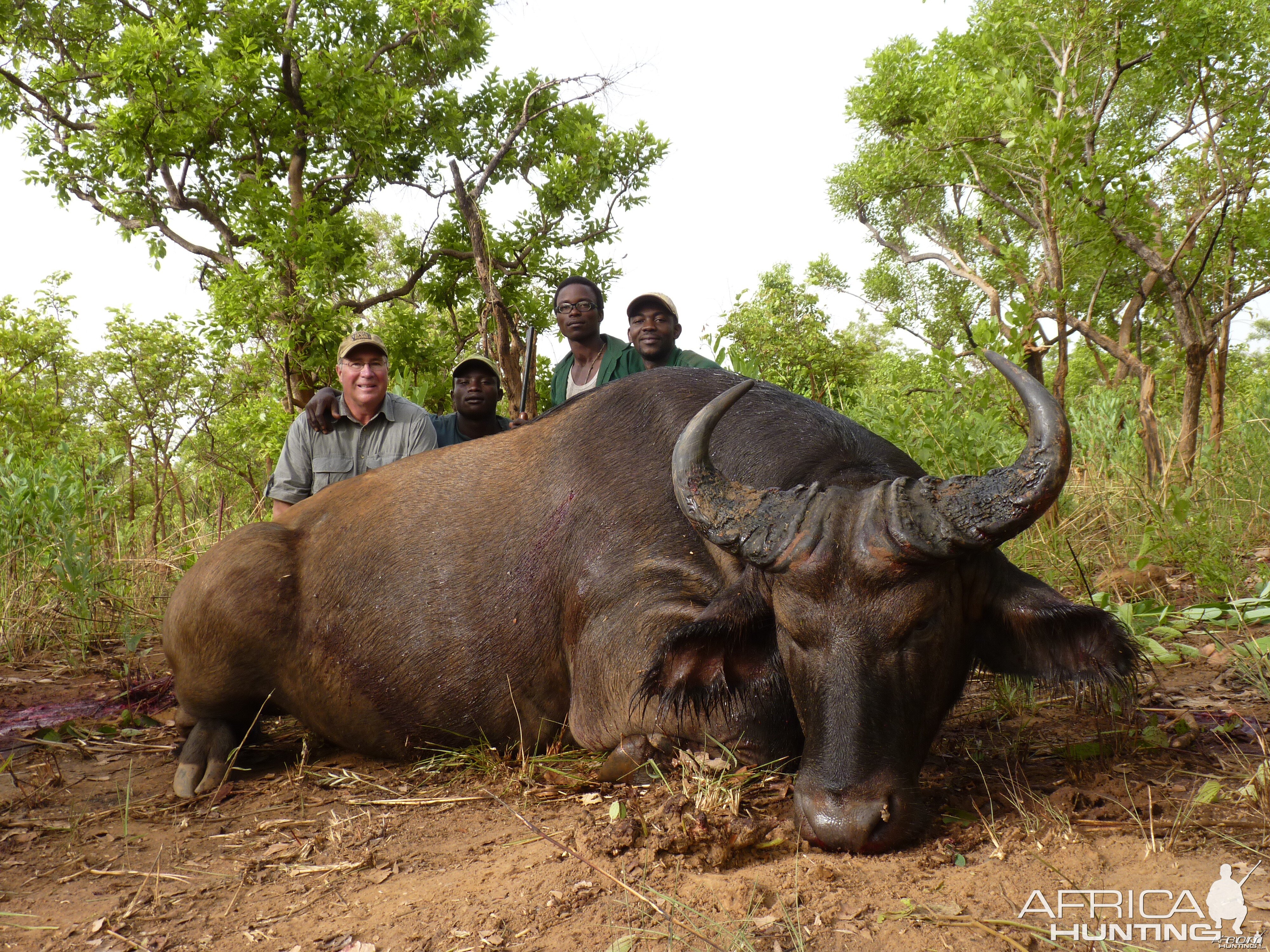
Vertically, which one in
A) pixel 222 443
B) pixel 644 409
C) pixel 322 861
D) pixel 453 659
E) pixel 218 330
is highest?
pixel 218 330

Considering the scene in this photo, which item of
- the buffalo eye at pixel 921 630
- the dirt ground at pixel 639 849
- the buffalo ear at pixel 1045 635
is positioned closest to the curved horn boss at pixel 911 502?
the buffalo eye at pixel 921 630

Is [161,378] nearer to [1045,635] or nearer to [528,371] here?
[528,371]

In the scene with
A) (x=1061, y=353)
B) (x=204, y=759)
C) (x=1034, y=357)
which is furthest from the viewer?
(x=1034, y=357)

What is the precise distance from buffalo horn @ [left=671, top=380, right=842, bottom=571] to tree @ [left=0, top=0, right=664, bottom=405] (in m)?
10.2

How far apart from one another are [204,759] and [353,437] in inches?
114

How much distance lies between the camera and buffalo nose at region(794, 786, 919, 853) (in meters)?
2.56

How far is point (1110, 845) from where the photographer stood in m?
2.51

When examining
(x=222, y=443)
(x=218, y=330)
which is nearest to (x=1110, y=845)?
(x=218, y=330)

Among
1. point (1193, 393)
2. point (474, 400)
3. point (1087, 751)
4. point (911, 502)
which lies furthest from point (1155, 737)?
point (1193, 393)

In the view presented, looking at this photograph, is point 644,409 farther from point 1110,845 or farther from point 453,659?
point 1110,845

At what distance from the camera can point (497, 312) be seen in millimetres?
10617

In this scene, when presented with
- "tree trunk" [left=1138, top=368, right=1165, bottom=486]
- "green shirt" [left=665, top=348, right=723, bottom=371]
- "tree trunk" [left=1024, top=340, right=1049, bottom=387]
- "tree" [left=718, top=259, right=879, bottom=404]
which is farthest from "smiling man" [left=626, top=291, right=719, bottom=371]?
"tree" [left=718, top=259, right=879, bottom=404]

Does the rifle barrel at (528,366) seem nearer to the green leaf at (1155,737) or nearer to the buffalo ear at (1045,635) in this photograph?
the buffalo ear at (1045,635)

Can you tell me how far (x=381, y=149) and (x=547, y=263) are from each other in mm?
3237
